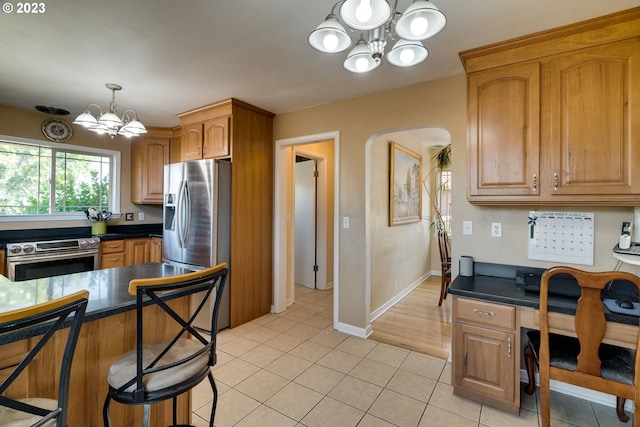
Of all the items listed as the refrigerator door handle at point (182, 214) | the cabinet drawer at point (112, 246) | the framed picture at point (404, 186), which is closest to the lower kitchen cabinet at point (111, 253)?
the cabinet drawer at point (112, 246)

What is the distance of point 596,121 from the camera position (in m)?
1.80

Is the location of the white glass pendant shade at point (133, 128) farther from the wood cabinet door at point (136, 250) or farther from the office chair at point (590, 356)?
the office chair at point (590, 356)

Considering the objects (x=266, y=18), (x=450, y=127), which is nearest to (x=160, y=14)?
(x=266, y=18)

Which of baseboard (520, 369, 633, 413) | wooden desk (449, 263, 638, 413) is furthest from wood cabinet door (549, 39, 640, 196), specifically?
baseboard (520, 369, 633, 413)

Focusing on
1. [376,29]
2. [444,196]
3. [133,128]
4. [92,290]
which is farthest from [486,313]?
[444,196]

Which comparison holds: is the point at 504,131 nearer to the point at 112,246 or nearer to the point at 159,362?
the point at 159,362

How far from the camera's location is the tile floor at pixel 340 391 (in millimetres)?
1855

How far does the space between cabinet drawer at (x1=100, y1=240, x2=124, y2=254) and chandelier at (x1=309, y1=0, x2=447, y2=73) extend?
12.8 feet

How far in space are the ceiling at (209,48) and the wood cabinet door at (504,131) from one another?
0.91ft

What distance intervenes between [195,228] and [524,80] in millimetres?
3218

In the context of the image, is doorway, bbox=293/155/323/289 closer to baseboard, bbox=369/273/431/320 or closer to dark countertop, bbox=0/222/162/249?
baseboard, bbox=369/273/431/320

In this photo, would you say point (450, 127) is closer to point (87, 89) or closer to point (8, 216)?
point (87, 89)

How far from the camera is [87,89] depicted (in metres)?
2.95

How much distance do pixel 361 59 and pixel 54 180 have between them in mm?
4414
